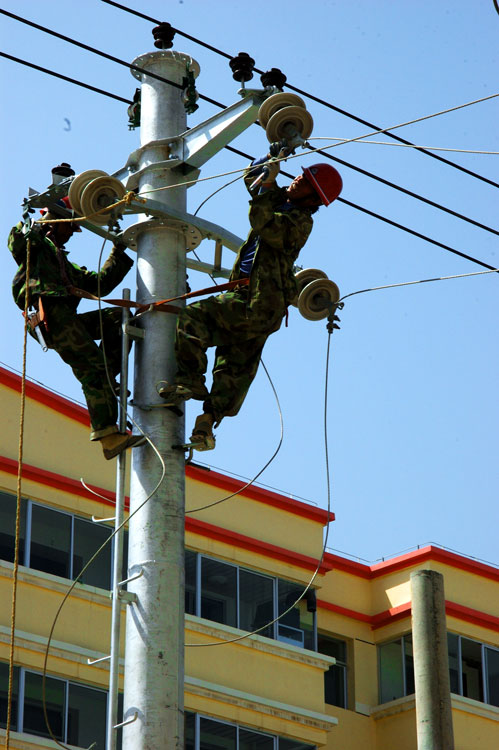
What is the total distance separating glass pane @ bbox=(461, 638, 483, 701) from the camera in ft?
86.7

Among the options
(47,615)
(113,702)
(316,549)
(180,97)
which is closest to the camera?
(113,702)

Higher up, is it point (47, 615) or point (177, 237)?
point (47, 615)

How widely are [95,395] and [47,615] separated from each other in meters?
10.6

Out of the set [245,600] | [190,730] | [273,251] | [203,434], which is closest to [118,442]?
[203,434]

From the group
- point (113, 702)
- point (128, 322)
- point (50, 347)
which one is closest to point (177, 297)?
point (128, 322)

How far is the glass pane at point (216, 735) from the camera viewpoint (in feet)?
72.1

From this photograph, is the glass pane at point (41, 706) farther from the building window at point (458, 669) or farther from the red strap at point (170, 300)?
the red strap at point (170, 300)

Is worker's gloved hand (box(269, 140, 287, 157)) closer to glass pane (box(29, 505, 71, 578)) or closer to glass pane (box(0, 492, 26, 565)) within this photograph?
glass pane (box(0, 492, 26, 565))

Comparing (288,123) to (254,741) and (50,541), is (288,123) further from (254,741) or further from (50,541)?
(254,741)

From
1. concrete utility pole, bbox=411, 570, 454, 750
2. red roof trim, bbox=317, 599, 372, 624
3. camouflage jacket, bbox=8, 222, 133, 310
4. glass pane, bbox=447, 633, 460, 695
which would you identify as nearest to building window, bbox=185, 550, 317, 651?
red roof trim, bbox=317, 599, 372, 624

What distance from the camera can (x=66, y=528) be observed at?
2128cm

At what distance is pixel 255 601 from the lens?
79.2 ft

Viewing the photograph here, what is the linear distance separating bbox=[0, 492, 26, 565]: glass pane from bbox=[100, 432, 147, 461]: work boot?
34.6 ft

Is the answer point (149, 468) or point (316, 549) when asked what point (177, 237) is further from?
point (316, 549)
